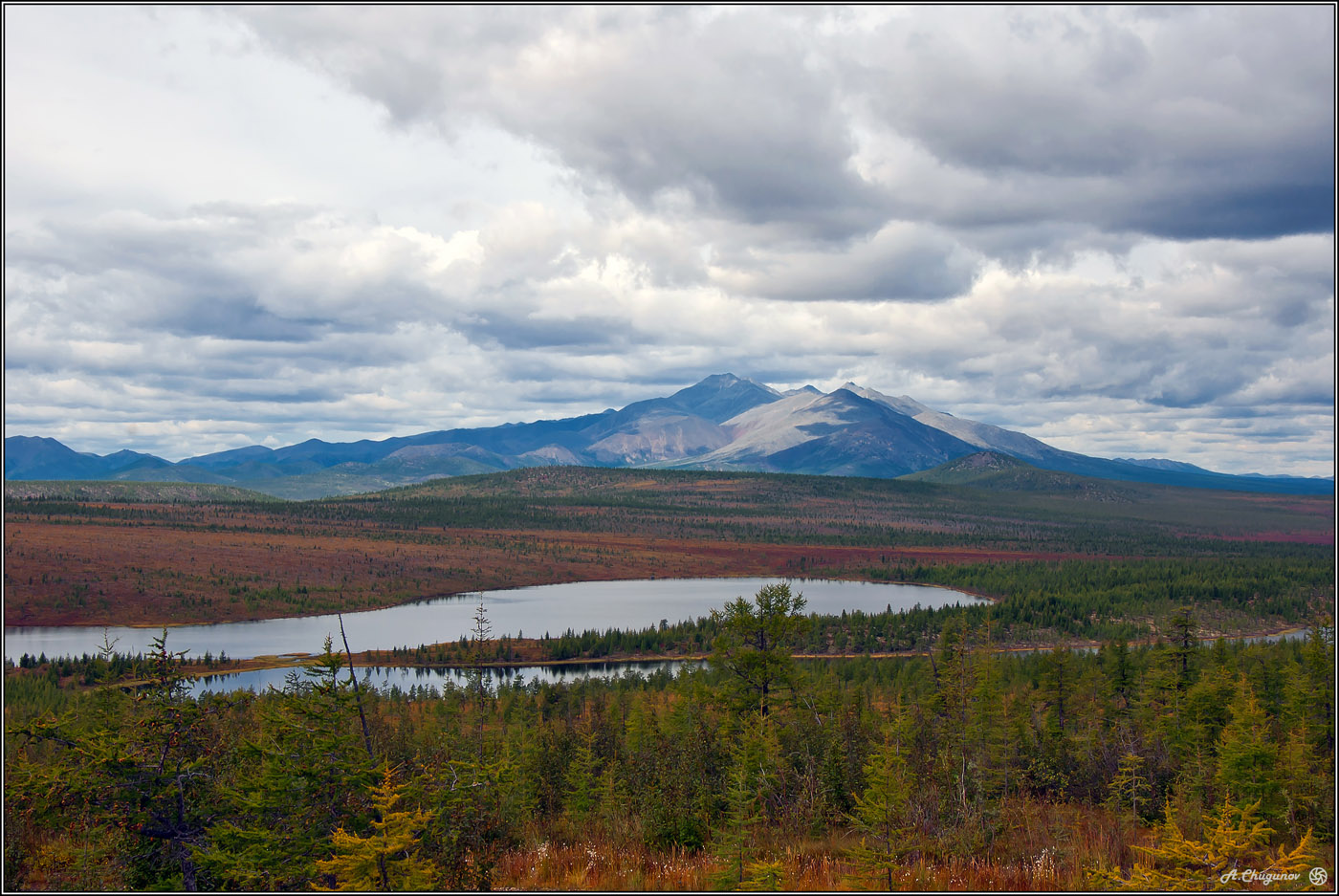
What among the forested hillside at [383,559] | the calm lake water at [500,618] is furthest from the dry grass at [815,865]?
the forested hillside at [383,559]

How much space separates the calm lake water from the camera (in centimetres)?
8786

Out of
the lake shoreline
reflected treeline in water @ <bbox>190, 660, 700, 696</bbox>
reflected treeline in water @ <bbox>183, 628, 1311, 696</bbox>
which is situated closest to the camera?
reflected treeline in water @ <bbox>183, 628, 1311, 696</bbox>

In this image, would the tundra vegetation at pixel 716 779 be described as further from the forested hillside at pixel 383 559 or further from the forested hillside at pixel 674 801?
the forested hillside at pixel 383 559

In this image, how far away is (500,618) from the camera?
11106 cm

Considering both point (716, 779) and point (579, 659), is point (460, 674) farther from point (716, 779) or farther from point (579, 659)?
point (716, 779)

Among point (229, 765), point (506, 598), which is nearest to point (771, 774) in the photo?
point (229, 765)

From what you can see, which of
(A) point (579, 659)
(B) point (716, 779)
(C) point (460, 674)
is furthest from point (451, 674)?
(B) point (716, 779)

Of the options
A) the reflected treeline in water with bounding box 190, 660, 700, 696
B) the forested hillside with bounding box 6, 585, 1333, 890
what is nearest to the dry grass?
the forested hillside with bounding box 6, 585, 1333, 890

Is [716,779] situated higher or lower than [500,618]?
higher

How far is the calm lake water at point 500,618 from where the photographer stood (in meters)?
87.9

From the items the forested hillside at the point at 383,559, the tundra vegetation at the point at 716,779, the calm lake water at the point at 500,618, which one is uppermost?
the tundra vegetation at the point at 716,779

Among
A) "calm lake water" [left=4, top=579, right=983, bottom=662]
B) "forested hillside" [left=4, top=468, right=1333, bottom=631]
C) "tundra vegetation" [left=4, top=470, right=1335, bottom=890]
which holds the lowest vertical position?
"calm lake water" [left=4, top=579, right=983, bottom=662]

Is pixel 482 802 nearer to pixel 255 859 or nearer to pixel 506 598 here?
pixel 255 859

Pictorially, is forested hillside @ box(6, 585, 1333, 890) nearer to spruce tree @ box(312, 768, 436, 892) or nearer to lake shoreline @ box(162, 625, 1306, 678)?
spruce tree @ box(312, 768, 436, 892)
